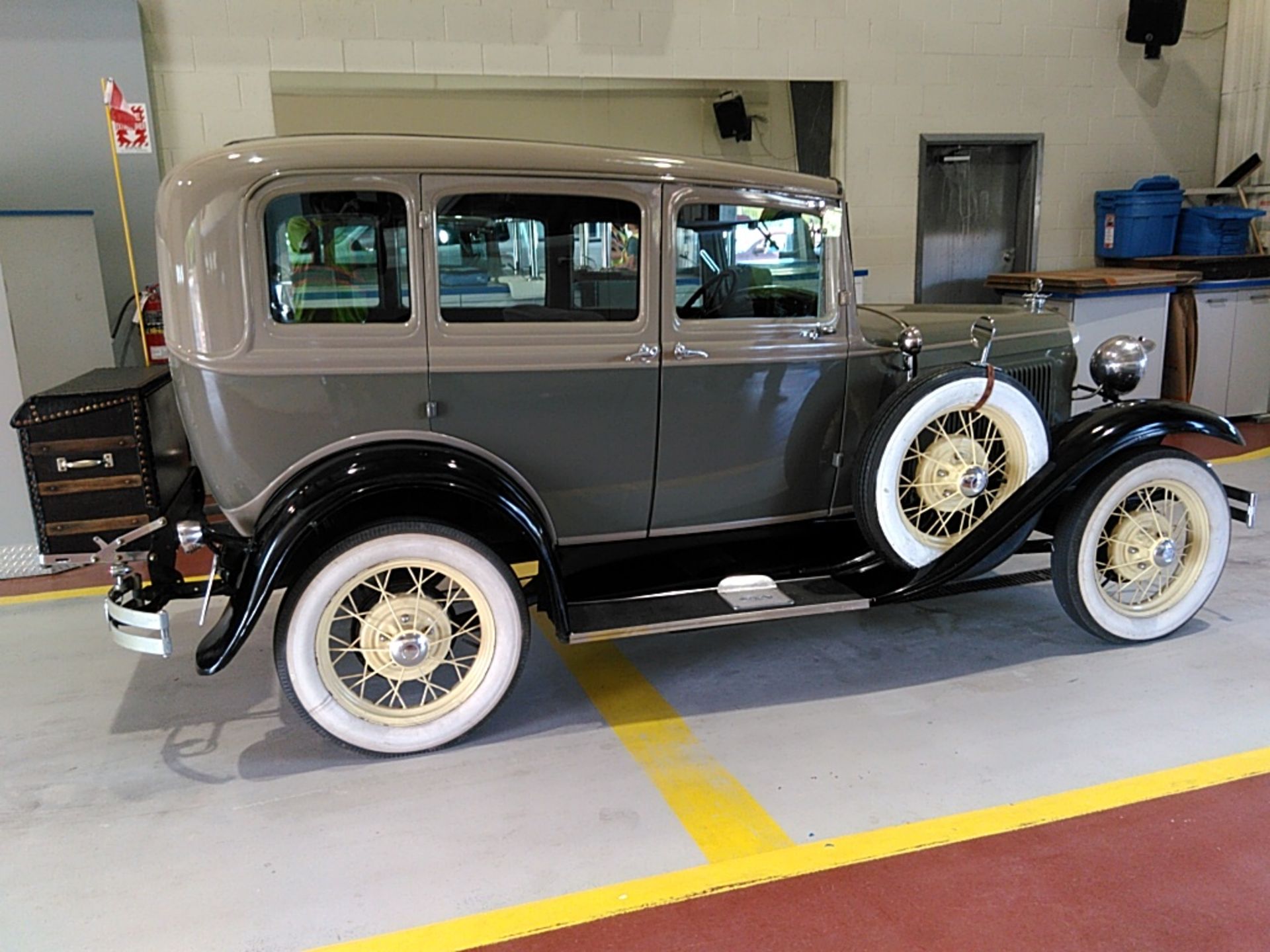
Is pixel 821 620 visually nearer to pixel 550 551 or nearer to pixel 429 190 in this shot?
pixel 550 551

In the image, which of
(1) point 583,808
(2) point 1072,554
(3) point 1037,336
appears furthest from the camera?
(3) point 1037,336

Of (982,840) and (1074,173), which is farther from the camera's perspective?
(1074,173)

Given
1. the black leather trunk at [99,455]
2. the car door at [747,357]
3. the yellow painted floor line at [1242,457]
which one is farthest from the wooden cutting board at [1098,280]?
the black leather trunk at [99,455]

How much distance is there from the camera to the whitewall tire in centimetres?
340

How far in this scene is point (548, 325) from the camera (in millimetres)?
3166

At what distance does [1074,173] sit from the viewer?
317 inches

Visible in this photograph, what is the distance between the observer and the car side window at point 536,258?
9.98 feet

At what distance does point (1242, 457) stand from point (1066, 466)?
4.02m

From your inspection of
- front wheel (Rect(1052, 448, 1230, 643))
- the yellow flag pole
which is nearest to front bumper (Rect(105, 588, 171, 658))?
the yellow flag pole

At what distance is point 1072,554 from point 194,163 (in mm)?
3276

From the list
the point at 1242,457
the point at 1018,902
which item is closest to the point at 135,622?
the point at 1018,902

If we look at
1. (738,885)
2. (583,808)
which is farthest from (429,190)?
(738,885)

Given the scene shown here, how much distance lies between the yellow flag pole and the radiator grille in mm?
4069

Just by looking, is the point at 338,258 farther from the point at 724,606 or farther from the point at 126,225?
the point at 126,225
